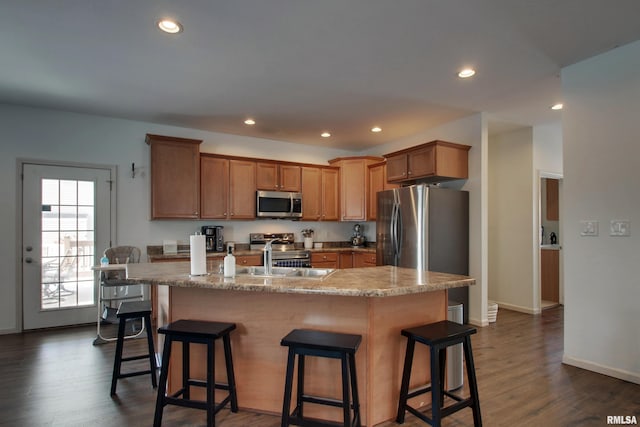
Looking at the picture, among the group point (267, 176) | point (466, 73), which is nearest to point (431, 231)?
point (466, 73)

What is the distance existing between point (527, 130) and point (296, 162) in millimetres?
3467

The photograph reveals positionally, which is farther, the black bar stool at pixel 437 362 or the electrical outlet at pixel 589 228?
the electrical outlet at pixel 589 228

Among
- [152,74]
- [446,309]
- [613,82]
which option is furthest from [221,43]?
[613,82]

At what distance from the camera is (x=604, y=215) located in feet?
9.40

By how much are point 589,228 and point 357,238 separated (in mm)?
3605

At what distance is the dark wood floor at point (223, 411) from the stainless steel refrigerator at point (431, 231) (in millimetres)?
957

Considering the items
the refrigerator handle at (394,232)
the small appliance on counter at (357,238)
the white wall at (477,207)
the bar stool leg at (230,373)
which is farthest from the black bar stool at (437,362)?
the small appliance on counter at (357,238)

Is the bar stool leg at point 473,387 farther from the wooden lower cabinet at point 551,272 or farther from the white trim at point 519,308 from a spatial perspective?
the wooden lower cabinet at point 551,272

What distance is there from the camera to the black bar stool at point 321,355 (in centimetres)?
180

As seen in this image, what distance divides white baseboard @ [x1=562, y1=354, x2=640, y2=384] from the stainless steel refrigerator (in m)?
1.30

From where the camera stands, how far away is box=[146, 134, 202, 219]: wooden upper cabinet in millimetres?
4449

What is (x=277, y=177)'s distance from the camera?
211 inches

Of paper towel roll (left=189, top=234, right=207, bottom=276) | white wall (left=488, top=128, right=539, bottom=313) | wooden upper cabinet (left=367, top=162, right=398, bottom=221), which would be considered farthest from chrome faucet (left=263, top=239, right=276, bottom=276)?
white wall (left=488, top=128, right=539, bottom=313)

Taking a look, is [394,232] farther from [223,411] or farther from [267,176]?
[223,411]
